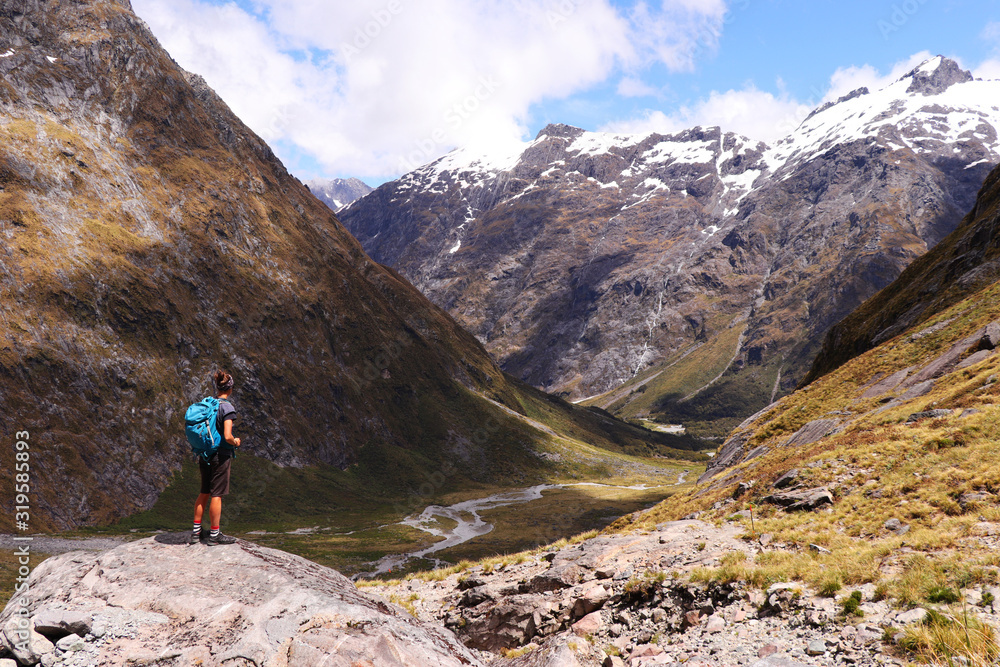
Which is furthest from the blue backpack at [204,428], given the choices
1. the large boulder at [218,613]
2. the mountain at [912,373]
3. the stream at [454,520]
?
the stream at [454,520]

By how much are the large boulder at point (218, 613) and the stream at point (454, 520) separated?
76.7m

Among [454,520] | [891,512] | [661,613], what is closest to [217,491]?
[661,613]

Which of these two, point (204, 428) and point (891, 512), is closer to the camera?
point (204, 428)

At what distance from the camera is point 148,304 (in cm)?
12744

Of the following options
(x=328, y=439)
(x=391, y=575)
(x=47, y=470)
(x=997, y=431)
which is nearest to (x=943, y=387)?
(x=997, y=431)

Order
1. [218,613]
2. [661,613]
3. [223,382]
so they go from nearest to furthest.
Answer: [218,613] → [223,382] → [661,613]

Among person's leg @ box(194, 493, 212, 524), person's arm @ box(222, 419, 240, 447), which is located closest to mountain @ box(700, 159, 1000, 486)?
person's arm @ box(222, 419, 240, 447)

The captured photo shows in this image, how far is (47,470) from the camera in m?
93.9

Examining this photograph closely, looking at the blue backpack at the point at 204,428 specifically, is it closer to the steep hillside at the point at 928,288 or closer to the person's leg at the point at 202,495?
the person's leg at the point at 202,495

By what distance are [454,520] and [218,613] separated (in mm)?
128821

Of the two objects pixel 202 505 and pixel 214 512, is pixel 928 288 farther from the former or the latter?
pixel 202 505

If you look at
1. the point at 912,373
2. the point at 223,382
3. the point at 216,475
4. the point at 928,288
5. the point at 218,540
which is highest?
the point at 928,288

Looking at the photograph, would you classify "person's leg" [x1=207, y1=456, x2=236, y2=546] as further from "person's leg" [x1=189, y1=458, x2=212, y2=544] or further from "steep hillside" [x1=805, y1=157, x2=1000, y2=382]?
"steep hillside" [x1=805, y1=157, x2=1000, y2=382]

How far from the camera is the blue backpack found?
449 inches
